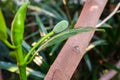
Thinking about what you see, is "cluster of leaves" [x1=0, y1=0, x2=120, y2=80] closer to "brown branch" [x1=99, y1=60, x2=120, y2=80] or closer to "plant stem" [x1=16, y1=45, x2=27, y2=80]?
"brown branch" [x1=99, y1=60, x2=120, y2=80]

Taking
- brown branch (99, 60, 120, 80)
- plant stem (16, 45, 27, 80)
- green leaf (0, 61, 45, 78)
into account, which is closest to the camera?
plant stem (16, 45, 27, 80)

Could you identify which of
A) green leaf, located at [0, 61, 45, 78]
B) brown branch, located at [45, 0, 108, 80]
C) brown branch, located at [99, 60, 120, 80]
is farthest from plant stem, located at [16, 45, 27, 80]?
brown branch, located at [99, 60, 120, 80]

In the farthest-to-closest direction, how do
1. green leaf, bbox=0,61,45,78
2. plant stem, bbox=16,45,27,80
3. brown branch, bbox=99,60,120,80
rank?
brown branch, bbox=99,60,120,80 < green leaf, bbox=0,61,45,78 < plant stem, bbox=16,45,27,80

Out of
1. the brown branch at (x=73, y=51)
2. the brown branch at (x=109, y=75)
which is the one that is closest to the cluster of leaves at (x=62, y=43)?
the brown branch at (x=109, y=75)

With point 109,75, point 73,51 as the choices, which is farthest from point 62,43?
point 73,51

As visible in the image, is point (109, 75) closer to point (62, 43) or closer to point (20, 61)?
point (62, 43)

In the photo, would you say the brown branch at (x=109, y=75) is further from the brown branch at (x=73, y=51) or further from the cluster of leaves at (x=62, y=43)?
the brown branch at (x=73, y=51)

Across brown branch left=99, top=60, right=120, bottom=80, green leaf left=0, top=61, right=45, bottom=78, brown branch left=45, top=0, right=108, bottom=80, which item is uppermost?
brown branch left=45, top=0, right=108, bottom=80

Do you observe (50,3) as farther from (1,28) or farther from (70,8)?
(1,28)

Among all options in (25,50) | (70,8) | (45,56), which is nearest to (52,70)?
(25,50)
